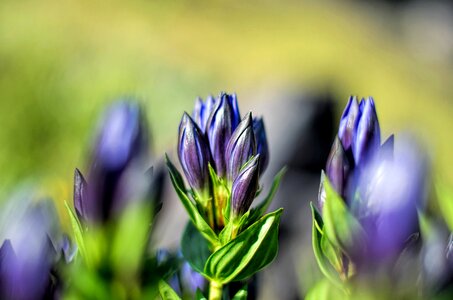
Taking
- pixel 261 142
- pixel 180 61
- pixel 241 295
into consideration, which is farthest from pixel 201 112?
pixel 180 61

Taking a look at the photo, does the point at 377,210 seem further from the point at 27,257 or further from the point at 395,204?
the point at 27,257

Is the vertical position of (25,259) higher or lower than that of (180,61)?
lower

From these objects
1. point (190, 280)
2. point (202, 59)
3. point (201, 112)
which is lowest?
point (190, 280)

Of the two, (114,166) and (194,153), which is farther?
(194,153)

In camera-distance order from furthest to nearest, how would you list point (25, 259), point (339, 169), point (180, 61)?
point (180, 61)
point (339, 169)
point (25, 259)

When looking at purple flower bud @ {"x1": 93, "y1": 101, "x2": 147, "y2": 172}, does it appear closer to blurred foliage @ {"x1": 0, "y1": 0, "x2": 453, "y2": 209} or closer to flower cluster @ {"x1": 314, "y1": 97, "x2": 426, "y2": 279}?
flower cluster @ {"x1": 314, "y1": 97, "x2": 426, "y2": 279}

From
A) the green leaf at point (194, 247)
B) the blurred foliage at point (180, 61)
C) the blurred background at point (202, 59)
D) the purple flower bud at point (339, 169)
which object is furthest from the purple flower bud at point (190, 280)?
the blurred foliage at point (180, 61)

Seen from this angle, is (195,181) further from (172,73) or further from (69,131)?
(172,73)
